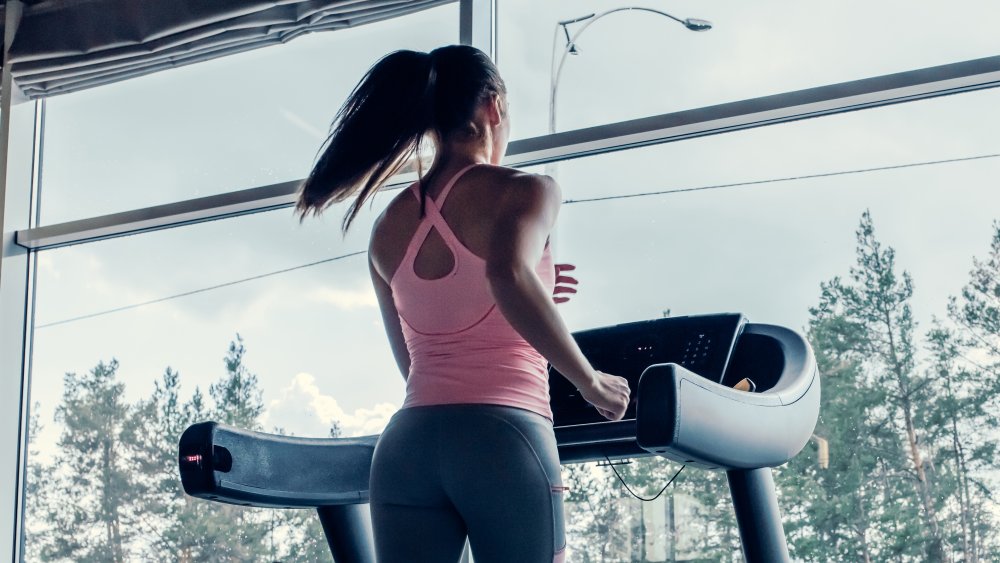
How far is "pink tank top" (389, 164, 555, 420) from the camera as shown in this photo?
1.36 meters

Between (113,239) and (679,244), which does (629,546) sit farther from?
(113,239)

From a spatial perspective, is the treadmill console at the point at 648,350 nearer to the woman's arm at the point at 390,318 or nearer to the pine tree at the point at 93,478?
the woman's arm at the point at 390,318

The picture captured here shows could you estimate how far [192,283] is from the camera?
370 cm

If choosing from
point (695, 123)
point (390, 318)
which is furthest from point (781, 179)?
point (390, 318)

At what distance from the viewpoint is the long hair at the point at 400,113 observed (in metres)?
1.49

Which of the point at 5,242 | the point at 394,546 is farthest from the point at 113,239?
the point at 394,546

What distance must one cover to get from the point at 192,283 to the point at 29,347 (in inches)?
31.3

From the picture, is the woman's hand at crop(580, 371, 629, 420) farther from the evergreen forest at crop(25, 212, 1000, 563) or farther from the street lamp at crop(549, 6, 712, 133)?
the street lamp at crop(549, 6, 712, 133)

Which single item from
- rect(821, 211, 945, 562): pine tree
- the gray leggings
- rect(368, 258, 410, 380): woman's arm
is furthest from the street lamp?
the gray leggings

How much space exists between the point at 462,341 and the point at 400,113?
36 cm

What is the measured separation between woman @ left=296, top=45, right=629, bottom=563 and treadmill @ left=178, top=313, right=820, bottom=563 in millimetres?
268

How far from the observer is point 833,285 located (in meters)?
2.64

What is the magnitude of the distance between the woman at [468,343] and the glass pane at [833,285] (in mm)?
1342

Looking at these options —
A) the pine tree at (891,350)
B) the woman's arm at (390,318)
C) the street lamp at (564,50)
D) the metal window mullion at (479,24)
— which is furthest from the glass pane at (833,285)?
the woman's arm at (390,318)
